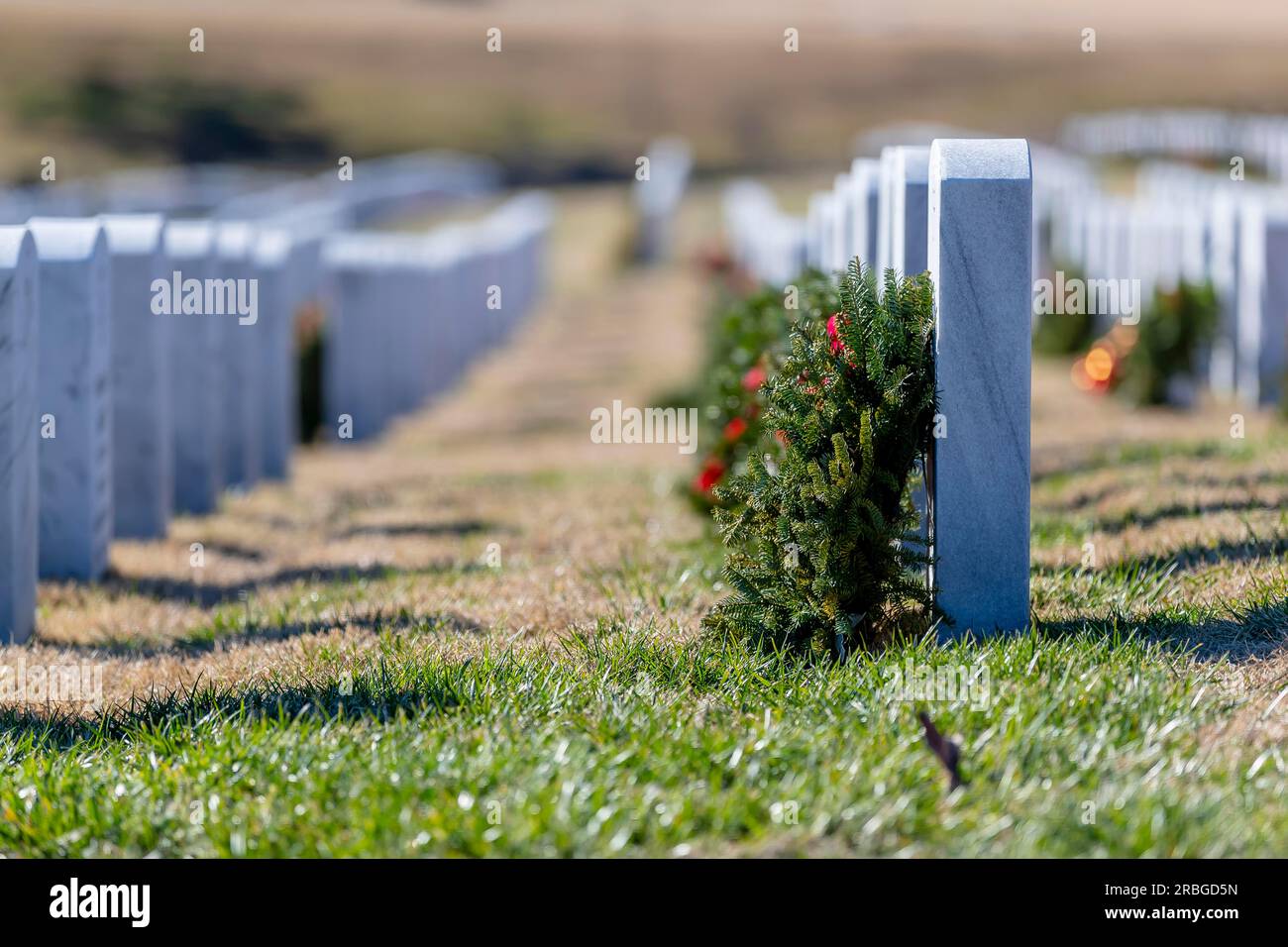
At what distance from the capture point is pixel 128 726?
171 inches

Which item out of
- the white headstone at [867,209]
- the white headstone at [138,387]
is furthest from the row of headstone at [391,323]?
the white headstone at [867,209]

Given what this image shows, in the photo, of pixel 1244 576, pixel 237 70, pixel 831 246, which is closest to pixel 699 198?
pixel 237 70

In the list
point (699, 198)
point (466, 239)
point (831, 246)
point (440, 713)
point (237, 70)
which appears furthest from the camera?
point (237, 70)

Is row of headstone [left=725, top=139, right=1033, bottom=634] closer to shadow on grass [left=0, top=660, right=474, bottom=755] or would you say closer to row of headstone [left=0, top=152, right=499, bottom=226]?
shadow on grass [left=0, top=660, right=474, bottom=755]

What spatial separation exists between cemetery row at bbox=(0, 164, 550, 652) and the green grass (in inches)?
70.9

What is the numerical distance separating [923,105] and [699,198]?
3878 cm

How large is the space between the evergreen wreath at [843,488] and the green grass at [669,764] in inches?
7.9

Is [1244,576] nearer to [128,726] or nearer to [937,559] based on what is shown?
[937,559]

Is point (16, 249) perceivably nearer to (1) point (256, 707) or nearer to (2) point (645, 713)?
(1) point (256, 707)

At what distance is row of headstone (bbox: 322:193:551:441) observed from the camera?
14.6 m

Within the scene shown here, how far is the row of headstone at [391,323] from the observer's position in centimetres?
1456

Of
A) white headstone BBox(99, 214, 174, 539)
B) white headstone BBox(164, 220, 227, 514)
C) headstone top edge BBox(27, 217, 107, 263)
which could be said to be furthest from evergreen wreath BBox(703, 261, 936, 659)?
white headstone BBox(164, 220, 227, 514)

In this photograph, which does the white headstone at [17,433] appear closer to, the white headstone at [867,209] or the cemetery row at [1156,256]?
the cemetery row at [1156,256]

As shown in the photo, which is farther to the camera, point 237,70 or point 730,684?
point 237,70
